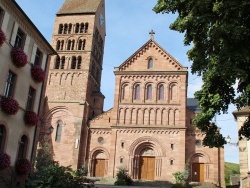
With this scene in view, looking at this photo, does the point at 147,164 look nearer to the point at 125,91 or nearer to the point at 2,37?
the point at 125,91

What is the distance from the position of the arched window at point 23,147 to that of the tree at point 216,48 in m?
11.7

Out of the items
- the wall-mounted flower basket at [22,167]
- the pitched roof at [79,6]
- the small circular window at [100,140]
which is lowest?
the wall-mounted flower basket at [22,167]

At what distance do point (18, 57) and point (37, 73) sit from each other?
2.70 metres

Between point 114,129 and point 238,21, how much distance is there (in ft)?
97.9

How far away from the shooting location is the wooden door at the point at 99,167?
1688 inches

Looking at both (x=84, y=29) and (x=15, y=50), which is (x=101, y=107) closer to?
(x=84, y=29)

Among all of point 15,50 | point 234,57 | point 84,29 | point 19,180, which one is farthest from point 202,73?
point 84,29

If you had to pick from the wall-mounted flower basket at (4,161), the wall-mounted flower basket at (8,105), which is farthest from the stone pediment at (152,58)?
the wall-mounted flower basket at (4,161)


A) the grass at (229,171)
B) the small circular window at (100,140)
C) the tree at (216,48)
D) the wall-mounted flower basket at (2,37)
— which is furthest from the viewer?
the grass at (229,171)

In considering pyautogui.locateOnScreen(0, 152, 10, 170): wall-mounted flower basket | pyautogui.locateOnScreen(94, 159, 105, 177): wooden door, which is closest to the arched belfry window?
pyautogui.locateOnScreen(94, 159, 105, 177): wooden door

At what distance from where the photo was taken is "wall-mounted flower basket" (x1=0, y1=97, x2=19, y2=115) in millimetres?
19438

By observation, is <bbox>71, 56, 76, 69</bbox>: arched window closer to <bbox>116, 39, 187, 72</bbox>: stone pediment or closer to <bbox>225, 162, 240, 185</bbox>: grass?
<bbox>116, 39, 187, 72</bbox>: stone pediment

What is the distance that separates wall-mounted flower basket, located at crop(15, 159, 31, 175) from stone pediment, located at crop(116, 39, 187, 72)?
25.8 meters

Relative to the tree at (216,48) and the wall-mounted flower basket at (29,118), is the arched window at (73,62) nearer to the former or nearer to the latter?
the wall-mounted flower basket at (29,118)
